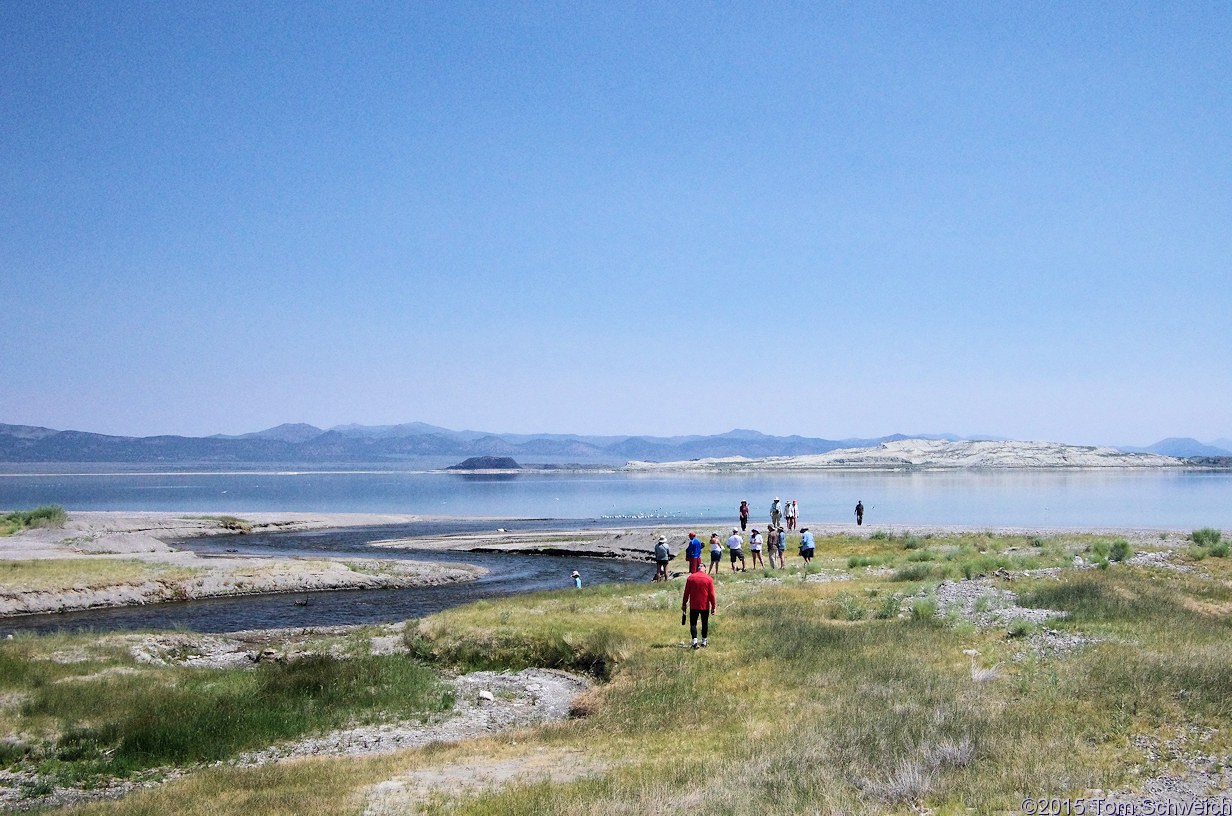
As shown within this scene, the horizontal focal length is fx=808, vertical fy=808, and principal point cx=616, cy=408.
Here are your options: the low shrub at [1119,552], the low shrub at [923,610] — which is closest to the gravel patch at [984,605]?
the low shrub at [923,610]

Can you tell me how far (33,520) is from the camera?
185 feet

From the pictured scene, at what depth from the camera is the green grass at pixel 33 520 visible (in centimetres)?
5507

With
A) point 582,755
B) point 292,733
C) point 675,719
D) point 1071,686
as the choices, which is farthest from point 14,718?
point 1071,686

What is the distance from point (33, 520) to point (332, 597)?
32419 millimetres

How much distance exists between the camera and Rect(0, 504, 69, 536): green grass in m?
55.1

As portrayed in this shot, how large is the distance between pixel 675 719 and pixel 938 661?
19.1 feet

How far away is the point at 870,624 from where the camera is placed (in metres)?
20.7

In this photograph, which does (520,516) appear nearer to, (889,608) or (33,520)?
(33,520)

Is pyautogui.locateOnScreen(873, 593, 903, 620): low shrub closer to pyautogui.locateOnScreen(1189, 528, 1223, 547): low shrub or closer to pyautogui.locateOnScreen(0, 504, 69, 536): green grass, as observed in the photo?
pyautogui.locateOnScreen(1189, 528, 1223, 547): low shrub

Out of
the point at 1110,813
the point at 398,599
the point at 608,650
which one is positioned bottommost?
the point at 398,599

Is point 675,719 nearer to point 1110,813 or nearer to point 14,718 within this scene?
point 1110,813

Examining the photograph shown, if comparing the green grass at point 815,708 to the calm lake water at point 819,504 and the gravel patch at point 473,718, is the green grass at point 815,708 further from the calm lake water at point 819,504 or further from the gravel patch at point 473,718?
the calm lake water at point 819,504

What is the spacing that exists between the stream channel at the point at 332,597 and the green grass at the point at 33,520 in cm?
793

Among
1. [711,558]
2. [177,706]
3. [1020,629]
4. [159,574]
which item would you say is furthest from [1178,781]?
[159,574]
